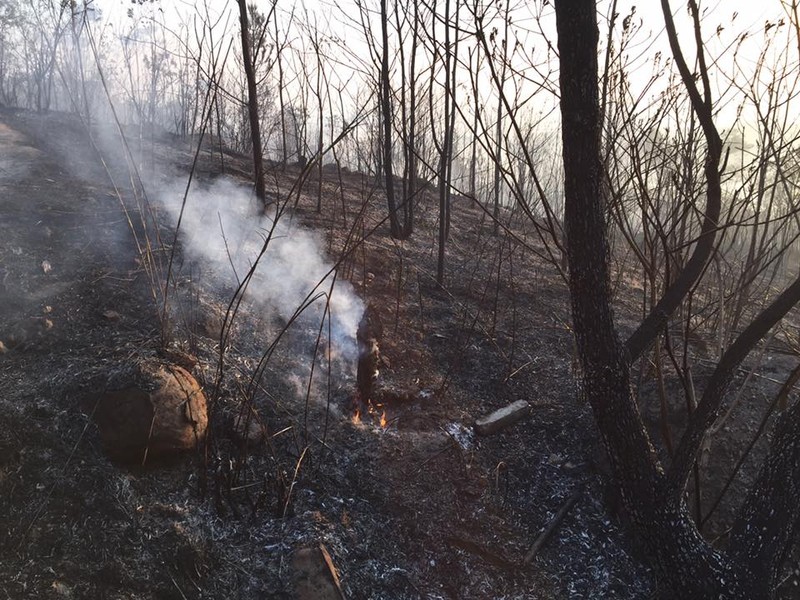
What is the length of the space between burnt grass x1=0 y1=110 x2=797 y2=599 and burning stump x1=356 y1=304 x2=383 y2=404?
164 mm

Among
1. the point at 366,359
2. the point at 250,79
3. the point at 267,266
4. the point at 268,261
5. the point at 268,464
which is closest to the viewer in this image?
the point at 268,464

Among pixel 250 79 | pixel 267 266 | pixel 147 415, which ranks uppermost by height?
pixel 250 79

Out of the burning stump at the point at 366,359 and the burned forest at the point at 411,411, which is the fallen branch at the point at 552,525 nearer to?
the burned forest at the point at 411,411

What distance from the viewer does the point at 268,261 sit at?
5.75 meters

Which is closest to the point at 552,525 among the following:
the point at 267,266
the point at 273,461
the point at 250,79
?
the point at 273,461

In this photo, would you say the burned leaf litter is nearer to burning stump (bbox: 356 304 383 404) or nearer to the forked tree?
burning stump (bbox: 356 304 383 404)

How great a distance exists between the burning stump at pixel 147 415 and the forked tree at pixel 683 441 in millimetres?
2329

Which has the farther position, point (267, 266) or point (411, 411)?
point (267, 266)

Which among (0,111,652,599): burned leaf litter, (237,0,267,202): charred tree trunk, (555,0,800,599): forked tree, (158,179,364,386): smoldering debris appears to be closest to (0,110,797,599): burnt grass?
(0,111,652,599): burned leaf litter

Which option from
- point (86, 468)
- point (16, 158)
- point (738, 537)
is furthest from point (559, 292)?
point (16, 158)

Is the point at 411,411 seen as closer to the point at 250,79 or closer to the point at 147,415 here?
the point at 147,415

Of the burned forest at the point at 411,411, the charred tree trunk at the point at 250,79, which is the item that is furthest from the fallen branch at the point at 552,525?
the charred tree trunk at the point at 250,79

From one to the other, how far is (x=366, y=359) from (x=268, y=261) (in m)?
2.07

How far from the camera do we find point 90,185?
618 cm
